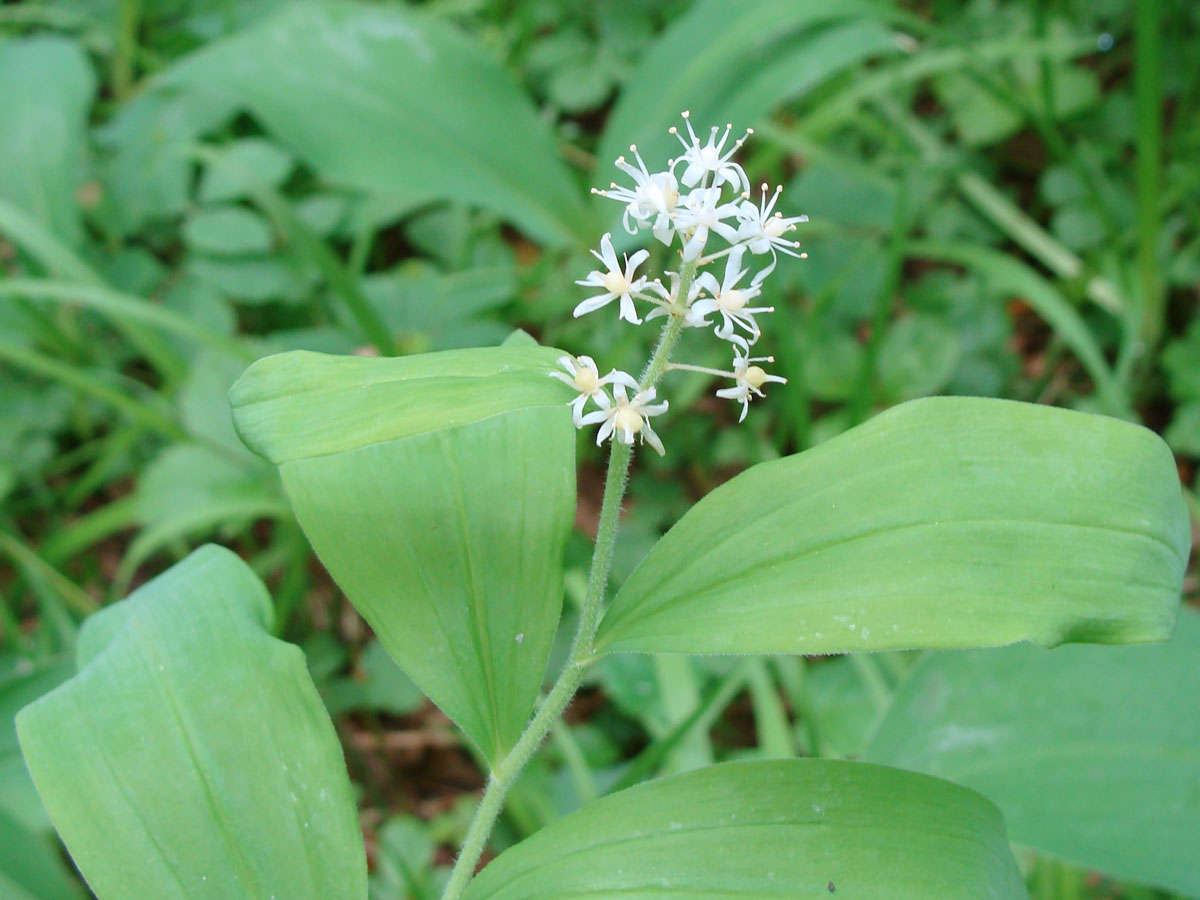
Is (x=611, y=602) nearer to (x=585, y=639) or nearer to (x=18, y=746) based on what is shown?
(x=585, y=639)

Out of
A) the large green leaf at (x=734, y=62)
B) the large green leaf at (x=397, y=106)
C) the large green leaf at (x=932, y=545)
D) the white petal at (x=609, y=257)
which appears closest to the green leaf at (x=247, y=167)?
the large green leaf at (x=397, y=106)

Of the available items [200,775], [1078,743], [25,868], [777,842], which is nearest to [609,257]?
[777,842]

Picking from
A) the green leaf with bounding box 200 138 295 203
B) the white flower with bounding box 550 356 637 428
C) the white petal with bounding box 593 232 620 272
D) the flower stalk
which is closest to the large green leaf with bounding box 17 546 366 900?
the flower stalk

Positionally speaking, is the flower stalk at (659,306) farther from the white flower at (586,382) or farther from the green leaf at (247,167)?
the green leaf at (247,167)

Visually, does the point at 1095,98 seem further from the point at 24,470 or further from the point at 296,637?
the point at 24,470

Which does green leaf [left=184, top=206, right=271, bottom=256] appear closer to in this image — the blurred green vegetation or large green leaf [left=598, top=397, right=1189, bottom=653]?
the blurred green vegetation

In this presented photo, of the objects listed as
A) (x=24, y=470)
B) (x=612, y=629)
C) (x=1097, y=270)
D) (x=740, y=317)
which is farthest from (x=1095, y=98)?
(x=24, y=470)
